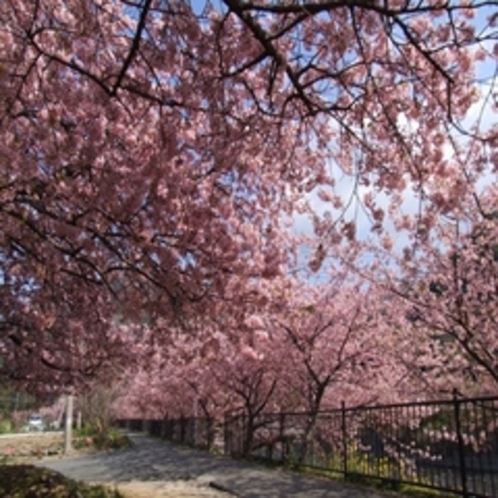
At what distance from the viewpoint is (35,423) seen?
58500 mm

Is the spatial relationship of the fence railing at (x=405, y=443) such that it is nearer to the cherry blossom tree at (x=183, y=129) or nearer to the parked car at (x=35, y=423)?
the cherry blossom tree at (x=183, y=129)

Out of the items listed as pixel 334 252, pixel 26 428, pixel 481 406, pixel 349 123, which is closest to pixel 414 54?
pixel 349 123

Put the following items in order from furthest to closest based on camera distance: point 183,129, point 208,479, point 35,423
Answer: point 35,423
point 208,479
point 183,129

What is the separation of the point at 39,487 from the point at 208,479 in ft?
14.7

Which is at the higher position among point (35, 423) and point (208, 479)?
point (208, 479)

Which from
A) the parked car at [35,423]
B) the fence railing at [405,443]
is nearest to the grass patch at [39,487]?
the fence railing at [405,443]

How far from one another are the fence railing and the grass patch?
4310 mm

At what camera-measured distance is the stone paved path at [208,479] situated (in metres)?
9.08

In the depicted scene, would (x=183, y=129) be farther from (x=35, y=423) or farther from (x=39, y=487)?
(x=35, y=423)

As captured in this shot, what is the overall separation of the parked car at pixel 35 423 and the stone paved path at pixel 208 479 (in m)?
42.0

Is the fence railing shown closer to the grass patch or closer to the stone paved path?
the stone paved path

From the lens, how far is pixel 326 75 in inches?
218

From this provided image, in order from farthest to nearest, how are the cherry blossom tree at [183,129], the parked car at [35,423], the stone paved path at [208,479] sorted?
the parked car at [35,423] < the stone paved path at [208,479] < the cherry blossom tree at [183,129]

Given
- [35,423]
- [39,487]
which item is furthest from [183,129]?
[35,423]
